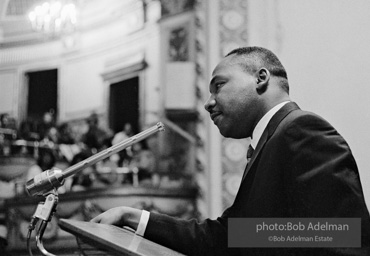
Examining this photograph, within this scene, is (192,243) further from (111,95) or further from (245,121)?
(111,95)

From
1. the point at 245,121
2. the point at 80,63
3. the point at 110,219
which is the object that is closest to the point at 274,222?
the point at 245,121

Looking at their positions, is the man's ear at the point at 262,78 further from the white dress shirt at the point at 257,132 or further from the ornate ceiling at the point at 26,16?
the ornate ceiling at the point at 26,16

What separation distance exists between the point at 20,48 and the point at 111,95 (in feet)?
Result: 4.66

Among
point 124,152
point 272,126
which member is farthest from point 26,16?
point 272,126

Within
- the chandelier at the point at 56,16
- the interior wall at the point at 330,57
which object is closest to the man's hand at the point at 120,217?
the interior wall at the point at 330,57

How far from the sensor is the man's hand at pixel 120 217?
6.43 ft

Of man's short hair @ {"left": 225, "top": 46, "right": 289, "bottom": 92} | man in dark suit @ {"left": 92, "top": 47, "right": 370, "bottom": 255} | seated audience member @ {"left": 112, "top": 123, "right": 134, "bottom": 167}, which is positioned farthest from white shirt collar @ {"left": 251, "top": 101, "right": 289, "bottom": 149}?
seated audience member @ {"left": 112, "top": 123, "right": 134, "bottom": 167}

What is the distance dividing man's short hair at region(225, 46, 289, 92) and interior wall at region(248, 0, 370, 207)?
366 centimetres

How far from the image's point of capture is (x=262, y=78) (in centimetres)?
212

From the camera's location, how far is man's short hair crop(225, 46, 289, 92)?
215 cm

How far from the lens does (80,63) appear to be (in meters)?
7.21

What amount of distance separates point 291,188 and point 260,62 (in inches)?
23.2

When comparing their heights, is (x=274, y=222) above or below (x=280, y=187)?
below

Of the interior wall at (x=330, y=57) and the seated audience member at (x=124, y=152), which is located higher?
the interior wall at (x=330, y=57)
